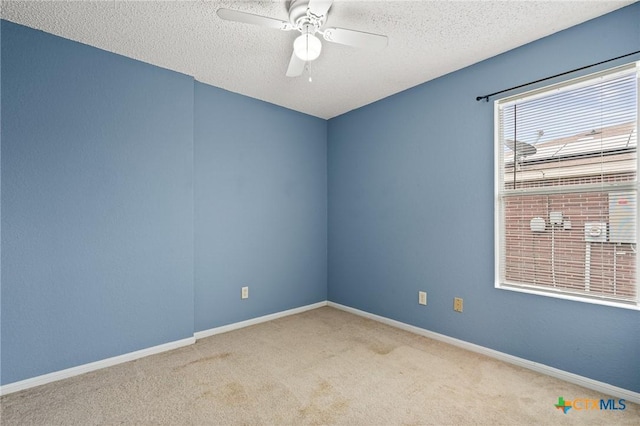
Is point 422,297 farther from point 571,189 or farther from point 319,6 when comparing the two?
point 319,6

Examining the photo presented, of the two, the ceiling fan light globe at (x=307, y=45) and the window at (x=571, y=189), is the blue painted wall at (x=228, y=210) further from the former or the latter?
the ceiling fan light globe at (x=307, y=45)

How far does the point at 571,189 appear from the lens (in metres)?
2.24

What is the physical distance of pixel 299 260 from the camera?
396cm

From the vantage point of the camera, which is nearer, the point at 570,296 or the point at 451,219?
the point at 570,296

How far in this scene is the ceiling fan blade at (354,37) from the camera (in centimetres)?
185

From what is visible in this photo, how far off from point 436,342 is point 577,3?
2.72 metres

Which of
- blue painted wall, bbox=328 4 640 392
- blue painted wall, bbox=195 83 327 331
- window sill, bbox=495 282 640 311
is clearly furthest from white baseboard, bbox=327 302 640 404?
blue painted wall, bbox=195 83 327 331

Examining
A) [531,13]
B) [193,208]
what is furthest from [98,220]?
[531,13]

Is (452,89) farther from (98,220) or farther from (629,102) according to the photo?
(98,220)

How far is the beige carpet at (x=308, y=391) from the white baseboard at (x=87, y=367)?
0.19 ft

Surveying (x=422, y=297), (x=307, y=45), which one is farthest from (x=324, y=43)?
(x=422, y=297)

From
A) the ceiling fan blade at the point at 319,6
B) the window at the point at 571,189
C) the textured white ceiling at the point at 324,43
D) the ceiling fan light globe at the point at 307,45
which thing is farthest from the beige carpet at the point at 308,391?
the textured white ceiling at the point at 324,43

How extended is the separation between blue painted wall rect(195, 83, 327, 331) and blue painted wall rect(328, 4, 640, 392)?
283mm

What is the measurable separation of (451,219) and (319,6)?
6.78 ft
